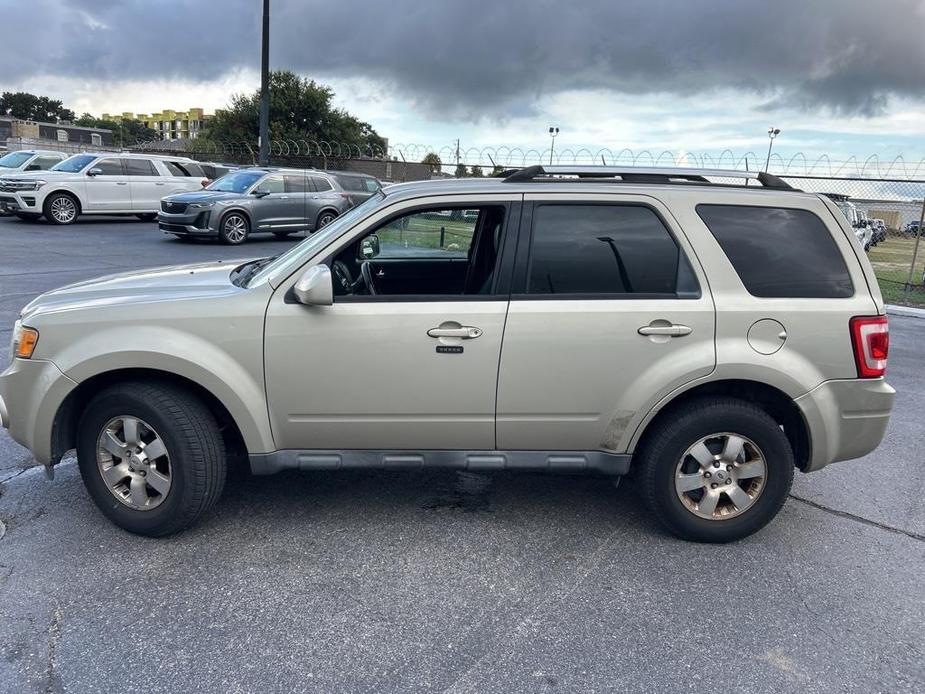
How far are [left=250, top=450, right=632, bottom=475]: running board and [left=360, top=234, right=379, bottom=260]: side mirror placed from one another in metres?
1.25

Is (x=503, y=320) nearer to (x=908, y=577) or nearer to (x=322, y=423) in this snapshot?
(x=322, y=423)

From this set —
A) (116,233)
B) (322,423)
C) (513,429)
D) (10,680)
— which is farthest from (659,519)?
(116,233)

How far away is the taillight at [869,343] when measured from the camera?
140 inches

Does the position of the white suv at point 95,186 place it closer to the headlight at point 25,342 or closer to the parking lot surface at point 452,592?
the parking lot surface at point 452,592

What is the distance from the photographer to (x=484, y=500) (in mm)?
4203

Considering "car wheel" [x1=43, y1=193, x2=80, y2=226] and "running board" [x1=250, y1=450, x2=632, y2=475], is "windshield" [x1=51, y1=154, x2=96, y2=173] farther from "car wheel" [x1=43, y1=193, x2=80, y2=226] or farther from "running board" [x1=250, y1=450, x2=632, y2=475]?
"running board" [x1=250, y1=450, x2=632, y2=475]

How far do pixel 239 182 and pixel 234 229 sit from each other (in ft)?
4.81

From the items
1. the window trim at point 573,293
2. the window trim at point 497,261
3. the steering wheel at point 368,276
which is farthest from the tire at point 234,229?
the window trim at point 573,293

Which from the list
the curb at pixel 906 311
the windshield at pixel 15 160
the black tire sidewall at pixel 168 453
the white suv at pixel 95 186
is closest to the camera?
the black tire sidewall at pixel 168 453

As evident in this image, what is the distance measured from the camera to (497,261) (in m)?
3.65

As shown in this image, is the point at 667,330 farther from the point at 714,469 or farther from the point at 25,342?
the point at 25,342

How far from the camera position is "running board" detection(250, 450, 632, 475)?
11.9 feet

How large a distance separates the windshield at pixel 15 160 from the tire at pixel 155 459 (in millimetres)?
20425

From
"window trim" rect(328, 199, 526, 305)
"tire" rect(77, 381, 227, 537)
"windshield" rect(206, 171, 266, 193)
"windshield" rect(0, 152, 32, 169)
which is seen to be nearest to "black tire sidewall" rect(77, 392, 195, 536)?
"tire" rect(77, 381, 227, 537)
